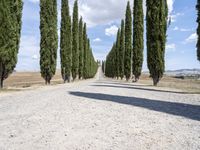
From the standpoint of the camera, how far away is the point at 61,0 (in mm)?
47406

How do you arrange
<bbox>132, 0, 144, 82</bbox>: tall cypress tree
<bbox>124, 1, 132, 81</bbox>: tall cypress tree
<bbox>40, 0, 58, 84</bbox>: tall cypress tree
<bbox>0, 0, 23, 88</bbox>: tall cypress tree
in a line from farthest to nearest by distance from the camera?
1. <bbox>124, 1, 132, 81</bbox>: tall cypress tree
2. <bbox>132, 0, 144, 82</bbox>: tall cypress tree
3. <bbox>40, 0, 58, 84</bbox>: tall cypress tree
4. <bbox>0, 0, 23, 88</bbox>: tall cypress tree

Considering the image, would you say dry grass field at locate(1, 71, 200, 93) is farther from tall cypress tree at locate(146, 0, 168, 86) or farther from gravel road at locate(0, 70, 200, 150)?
gravel road at locate(0, 70, 200, 150)

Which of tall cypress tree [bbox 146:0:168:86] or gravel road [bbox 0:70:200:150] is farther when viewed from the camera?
tall cypress tree [bbox 146:0:168:86]

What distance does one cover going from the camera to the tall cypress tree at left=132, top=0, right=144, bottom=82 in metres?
46.1

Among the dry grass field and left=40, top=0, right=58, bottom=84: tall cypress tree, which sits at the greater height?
left=40, top=0, right=58, bottom=84: tall cypress tree

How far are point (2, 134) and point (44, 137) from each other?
1296 mm

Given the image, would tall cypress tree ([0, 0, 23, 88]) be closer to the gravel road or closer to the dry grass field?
the dry grass field

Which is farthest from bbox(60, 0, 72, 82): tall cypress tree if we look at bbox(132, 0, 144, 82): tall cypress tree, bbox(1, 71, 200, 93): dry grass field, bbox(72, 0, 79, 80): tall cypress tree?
bbox(132, 0, 144, 82): tall cypress tree

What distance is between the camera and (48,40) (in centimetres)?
3603

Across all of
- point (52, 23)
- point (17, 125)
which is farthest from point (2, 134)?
point (52, 23)

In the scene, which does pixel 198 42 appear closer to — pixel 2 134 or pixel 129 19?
pixel 2 134

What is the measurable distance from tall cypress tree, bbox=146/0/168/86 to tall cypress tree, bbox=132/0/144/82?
11.4m

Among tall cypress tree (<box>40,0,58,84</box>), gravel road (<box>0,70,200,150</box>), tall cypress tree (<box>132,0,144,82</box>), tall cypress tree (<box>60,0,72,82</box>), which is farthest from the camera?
tall cypress tree (<box>60,0,72,82</box>)

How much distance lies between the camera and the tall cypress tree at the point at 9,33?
2442cm
